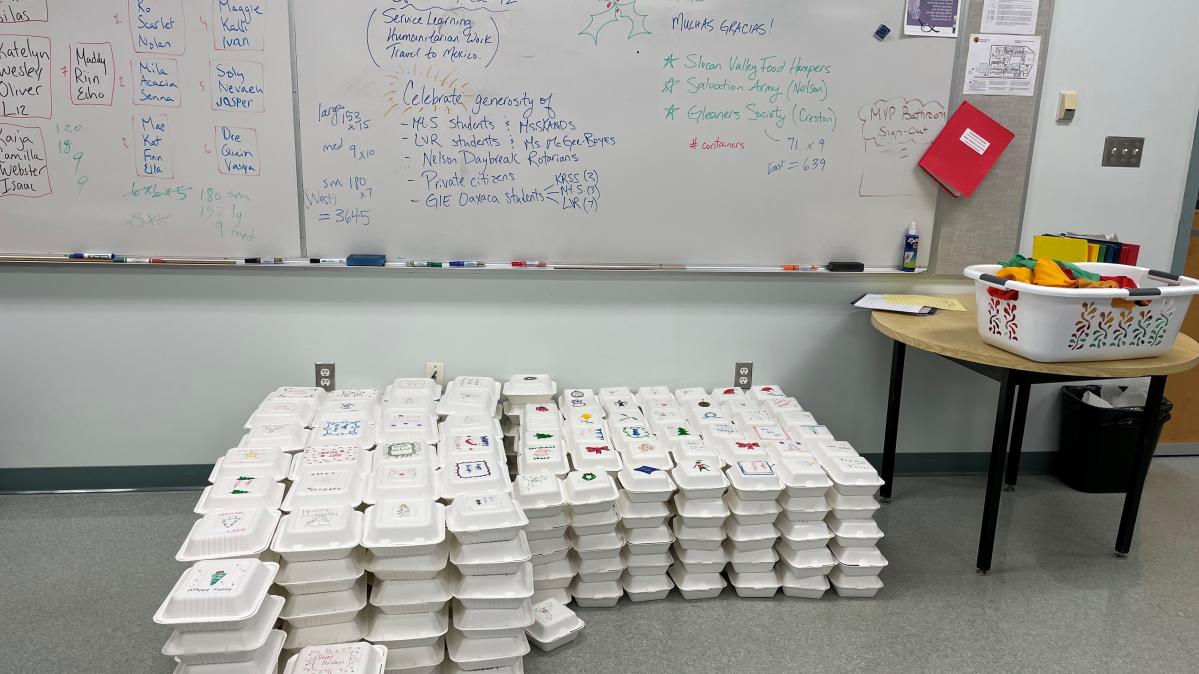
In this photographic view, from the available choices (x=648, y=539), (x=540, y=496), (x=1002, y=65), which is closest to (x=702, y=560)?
(x=648, y=539)

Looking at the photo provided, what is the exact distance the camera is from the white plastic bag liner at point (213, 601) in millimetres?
1588

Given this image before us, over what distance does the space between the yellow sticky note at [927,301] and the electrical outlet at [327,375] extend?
2159 millimetres

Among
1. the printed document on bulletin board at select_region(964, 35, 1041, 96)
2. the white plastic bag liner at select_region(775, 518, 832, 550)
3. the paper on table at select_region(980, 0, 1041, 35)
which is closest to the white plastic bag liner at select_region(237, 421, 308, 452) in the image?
the white plastic bag liner at select_region(775, 518, 832, 550)

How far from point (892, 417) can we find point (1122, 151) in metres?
1.39

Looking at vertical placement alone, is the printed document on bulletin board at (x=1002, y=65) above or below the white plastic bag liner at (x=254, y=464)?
above

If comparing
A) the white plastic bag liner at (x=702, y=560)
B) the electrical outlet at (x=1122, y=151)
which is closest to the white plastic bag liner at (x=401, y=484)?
the white plastic bag liner at (x=702, y=560)

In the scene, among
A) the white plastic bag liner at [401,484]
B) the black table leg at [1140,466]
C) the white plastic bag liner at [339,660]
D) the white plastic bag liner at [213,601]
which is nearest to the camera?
the white plastic bag liner at [213,601]

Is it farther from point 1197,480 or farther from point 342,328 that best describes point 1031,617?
point 342,328

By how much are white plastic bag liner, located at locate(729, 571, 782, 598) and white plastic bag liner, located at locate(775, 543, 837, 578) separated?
0.07 metres

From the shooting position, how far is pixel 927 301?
116 inches

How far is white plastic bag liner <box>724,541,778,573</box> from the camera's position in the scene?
2432 millimetres

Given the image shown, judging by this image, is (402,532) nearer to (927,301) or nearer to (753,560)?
(753,560)

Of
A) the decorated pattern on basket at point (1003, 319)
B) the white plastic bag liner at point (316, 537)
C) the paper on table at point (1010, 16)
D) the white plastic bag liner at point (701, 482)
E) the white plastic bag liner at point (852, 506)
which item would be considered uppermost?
the paper on table at point (1010, 16)

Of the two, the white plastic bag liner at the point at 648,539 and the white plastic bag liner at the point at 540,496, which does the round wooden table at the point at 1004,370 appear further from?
the white plastic bag liner at the point at 540,496
